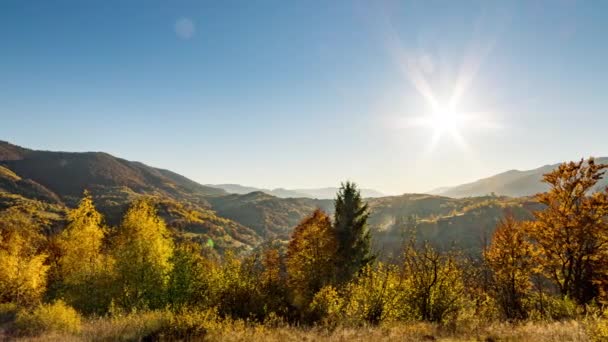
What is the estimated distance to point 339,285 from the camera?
92.8 ft

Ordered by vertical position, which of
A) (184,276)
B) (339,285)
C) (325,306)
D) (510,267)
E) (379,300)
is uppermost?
(510,267)

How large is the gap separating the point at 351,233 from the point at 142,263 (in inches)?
824

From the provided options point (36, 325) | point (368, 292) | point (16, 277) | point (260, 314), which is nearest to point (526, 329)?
point (368, 292)

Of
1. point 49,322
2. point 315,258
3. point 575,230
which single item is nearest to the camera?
point 49,322

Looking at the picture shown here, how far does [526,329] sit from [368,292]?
708cm

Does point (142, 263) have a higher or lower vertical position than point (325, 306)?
lower

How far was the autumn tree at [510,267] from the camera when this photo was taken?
910 inches

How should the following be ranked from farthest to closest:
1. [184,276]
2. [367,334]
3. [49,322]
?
[184,276]
[49,322]
[367,334]

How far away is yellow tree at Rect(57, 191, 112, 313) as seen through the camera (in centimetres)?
3275

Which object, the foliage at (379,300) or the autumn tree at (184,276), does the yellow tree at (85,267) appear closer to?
the autumn tree at (184,276)

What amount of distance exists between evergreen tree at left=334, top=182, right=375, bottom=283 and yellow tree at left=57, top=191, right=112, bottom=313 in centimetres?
2316

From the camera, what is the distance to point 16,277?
37.8m

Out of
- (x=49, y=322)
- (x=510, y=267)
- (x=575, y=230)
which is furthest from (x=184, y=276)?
(x=575, y=230)

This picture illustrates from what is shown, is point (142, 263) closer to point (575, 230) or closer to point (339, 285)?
point (339, 285)
